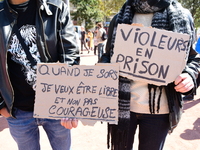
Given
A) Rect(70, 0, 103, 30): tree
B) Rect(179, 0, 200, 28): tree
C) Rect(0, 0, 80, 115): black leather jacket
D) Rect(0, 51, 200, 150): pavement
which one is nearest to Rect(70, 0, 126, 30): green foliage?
Rect(70, 0, 103, 30): tree

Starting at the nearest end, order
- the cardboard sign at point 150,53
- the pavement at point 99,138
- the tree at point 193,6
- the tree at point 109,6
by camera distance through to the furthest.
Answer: the cardboard sign at point 150,53 → the pavement at point 99,138 → the tree at point 193,6 → the tree at point 109,6

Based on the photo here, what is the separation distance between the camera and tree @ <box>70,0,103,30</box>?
28859 mm

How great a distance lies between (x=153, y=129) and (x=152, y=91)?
0.32 m

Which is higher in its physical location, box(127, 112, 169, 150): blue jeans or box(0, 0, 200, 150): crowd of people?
box(0, 0, 200, 150): crowd of people

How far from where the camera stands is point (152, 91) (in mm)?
1354

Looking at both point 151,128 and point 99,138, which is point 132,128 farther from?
point 99,138

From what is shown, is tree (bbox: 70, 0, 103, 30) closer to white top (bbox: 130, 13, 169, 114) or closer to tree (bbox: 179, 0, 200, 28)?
tree (bbox: 179, 0, 200, 28)

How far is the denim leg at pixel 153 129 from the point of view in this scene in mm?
1424

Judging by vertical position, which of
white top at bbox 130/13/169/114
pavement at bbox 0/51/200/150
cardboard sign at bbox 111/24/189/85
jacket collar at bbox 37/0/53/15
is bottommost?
pavement at bbox 0/51/200/150

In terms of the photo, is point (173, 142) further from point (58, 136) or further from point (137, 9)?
point (137, 9)

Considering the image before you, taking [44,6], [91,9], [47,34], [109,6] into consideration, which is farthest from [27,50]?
[109,6]

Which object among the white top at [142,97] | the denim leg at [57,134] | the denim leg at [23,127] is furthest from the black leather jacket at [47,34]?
the white top at [142,97]

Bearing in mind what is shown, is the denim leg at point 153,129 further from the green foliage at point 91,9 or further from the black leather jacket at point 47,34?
the green foliage at point 91,9

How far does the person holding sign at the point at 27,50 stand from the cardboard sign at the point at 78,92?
11 centimetres
